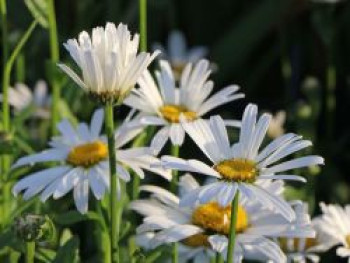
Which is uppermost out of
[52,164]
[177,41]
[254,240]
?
[177,41]

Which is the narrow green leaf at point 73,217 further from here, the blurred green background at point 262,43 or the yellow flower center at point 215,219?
the blurred green background at point 262,43

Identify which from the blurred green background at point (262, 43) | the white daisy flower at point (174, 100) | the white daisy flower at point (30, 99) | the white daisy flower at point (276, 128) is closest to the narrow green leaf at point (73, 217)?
the white daisy flower at point (174, 100)

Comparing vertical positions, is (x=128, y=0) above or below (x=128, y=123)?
above

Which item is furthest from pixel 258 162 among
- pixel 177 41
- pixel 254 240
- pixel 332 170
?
pixel 177 41

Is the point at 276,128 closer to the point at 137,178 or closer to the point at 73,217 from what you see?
the point at 137,178

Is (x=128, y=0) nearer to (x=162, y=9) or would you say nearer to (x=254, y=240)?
(x=162, y=9)

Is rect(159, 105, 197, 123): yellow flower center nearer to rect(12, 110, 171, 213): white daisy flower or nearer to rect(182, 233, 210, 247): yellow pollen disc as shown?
rect(12, 110, 171, 213): white daisy flower

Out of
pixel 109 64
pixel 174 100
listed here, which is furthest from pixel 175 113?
pixel 109 64

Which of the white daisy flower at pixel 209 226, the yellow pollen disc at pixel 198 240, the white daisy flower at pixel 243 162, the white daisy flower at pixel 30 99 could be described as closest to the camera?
the white daisy flower at pixel 243 162
